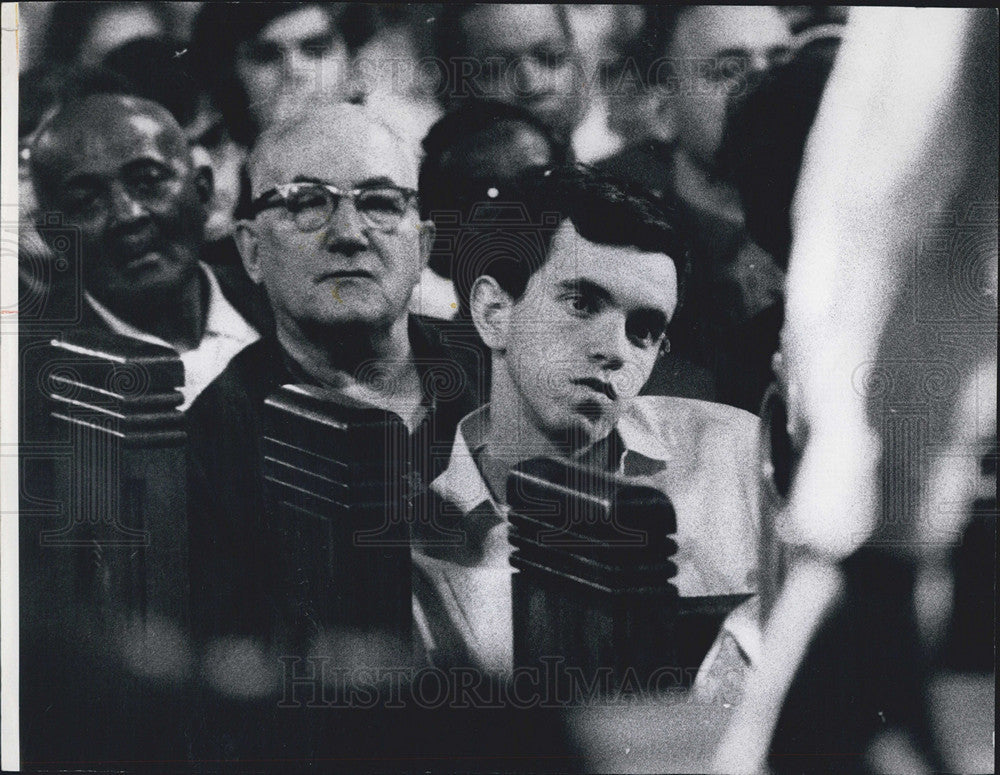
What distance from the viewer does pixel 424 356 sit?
318 cm

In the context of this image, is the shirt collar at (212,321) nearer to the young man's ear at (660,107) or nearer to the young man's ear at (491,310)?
the young man's ear at (491,310)

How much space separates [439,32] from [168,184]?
2.68 feet

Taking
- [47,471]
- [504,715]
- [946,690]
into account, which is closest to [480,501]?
[504,715]

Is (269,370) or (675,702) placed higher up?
(269,370)

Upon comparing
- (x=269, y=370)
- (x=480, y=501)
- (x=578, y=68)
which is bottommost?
(x=480, y=501)

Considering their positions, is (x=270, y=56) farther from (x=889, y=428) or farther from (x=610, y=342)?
(x=889, y=428)

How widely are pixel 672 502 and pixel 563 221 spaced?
80 cm

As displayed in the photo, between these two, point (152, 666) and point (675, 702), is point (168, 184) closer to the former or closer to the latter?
point (152, 666)

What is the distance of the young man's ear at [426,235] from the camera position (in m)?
3.16

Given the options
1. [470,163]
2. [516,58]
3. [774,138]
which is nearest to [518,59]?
[516,58]

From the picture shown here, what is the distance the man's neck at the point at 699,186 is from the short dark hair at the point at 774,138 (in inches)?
1.5

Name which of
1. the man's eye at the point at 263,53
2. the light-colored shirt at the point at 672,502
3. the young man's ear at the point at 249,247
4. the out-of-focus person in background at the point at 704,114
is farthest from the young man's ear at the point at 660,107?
the young man's ear at the point at 249,247

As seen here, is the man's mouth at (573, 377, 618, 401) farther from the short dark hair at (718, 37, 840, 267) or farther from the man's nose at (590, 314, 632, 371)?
the short dark hair at (718, 37, 840, 267)

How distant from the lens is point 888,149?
3.22 meters
